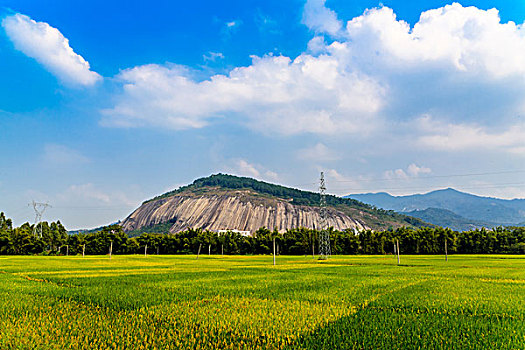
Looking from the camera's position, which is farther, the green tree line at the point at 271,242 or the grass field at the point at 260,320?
the green tree line at the point at 271,242

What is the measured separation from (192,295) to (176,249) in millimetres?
91172

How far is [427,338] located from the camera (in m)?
9.27

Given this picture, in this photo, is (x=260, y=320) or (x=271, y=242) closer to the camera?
(x=260, y=320)

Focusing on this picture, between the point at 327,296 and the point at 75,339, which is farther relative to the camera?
the point at 327,296

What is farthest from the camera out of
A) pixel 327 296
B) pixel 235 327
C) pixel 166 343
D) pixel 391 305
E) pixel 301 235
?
pixel 301 235

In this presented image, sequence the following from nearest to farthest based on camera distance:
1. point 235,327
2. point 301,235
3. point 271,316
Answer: point 235,327 → point 271,316 → point 301,235

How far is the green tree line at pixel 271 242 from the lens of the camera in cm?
8781

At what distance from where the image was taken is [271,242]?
332ft

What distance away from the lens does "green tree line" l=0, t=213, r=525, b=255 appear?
87.8 m

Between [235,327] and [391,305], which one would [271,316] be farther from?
[391,305]

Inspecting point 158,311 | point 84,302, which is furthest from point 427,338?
point 84,302

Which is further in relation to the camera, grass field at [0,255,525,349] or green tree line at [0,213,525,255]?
green tree line at [0,213,525,255]

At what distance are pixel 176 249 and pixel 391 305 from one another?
96.3 m

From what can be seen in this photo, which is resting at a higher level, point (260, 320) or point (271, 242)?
point (260, 320)
